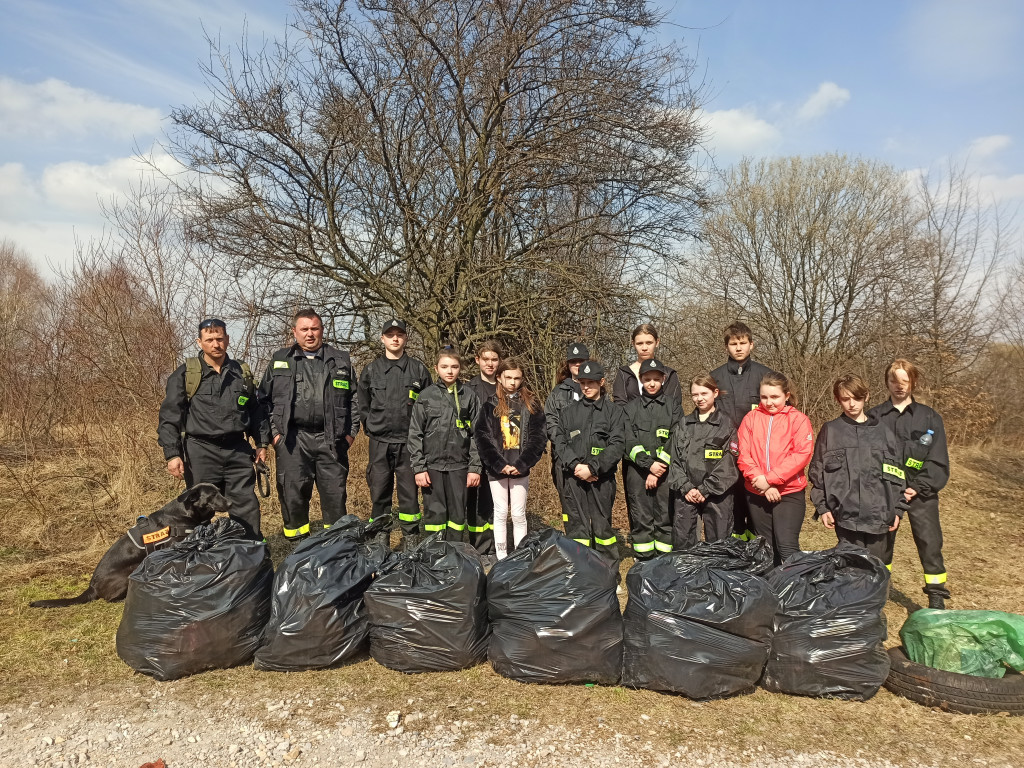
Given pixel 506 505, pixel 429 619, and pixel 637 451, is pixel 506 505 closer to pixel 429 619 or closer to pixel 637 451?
pixel 637 451

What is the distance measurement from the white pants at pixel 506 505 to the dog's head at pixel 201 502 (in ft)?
6.14

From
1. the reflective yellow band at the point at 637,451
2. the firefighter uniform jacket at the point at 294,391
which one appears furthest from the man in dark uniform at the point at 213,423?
the reflective yellow band at the point at 637,451

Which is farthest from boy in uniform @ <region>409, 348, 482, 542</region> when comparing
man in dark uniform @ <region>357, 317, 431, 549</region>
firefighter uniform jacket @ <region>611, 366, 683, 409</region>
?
firefighter uniform jacket @ <region>611, 366, 683, 409</region>

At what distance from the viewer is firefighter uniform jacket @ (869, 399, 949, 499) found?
402cm

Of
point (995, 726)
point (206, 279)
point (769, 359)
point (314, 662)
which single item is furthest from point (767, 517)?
point (769, 359)

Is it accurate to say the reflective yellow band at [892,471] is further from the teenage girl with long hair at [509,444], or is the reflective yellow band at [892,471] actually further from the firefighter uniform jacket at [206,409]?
the firefighter uniform jacket at [206,409]

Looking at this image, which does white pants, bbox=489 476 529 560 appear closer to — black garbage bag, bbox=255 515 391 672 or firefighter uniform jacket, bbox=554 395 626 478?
firefighter uniform jacket, bbox=554 395 626 478

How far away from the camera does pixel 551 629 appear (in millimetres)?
3029

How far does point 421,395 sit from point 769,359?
40.9ft

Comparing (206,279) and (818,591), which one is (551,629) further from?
(206,279)

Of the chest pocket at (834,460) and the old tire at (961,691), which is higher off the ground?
the chest pocket at (834,460)

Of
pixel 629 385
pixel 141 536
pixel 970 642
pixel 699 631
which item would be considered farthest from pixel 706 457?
pixel 141 536

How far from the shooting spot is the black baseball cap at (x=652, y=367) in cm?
454

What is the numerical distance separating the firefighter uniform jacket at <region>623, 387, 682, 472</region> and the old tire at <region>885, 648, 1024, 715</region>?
1.91 meters
